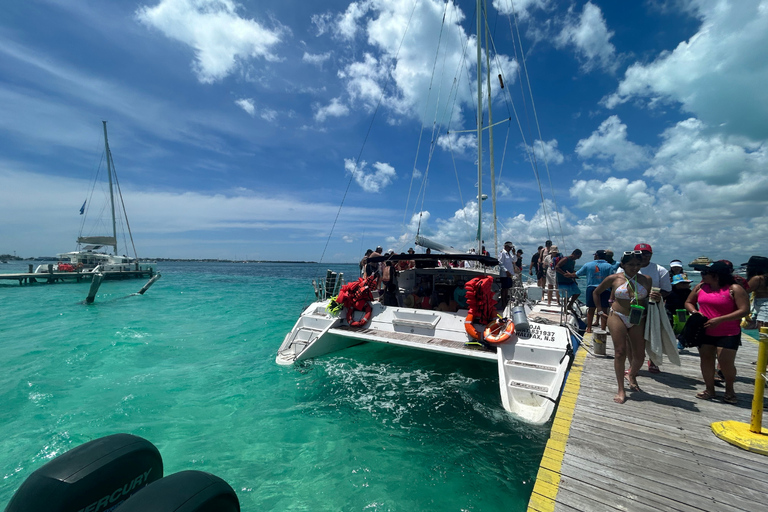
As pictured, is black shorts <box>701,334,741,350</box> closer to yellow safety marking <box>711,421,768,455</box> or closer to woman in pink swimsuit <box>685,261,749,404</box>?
woman in pink swimsuit <box>685,261,749,404</box>

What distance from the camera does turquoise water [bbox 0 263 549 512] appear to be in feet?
11.4

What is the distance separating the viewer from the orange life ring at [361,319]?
263 inches

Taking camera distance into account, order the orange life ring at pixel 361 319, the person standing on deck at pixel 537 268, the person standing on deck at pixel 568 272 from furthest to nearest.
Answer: the person standing on deck at pixel 537 268 → the person standing on deck at pixel 568 272 → the orange life ring at pixel 361 319

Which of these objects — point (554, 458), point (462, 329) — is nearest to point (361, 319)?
point (462, 329)

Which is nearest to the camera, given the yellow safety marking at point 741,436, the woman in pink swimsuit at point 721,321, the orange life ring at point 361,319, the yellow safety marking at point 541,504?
the yellow safety marking at point 541,504

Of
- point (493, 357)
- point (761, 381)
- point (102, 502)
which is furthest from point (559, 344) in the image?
point (102, 502)

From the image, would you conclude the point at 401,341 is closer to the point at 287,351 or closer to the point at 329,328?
the point at 329,328

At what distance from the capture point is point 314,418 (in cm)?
490

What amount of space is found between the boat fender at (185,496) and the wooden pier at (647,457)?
2.02 metres

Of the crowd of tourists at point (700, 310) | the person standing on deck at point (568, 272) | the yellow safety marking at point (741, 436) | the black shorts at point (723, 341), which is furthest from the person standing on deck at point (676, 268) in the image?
the yellow safety marking at point (741, 436)

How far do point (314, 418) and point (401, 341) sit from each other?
1869 mm

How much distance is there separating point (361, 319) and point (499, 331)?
2824 millimetres

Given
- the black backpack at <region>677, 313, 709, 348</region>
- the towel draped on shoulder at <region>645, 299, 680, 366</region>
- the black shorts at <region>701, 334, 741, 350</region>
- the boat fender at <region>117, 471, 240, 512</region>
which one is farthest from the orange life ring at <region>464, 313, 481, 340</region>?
the boat fender at <region>117, 471, 240, 512</region>

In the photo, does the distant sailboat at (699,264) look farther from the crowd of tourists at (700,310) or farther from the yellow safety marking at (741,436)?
the yellow safety marking at (741,436)
